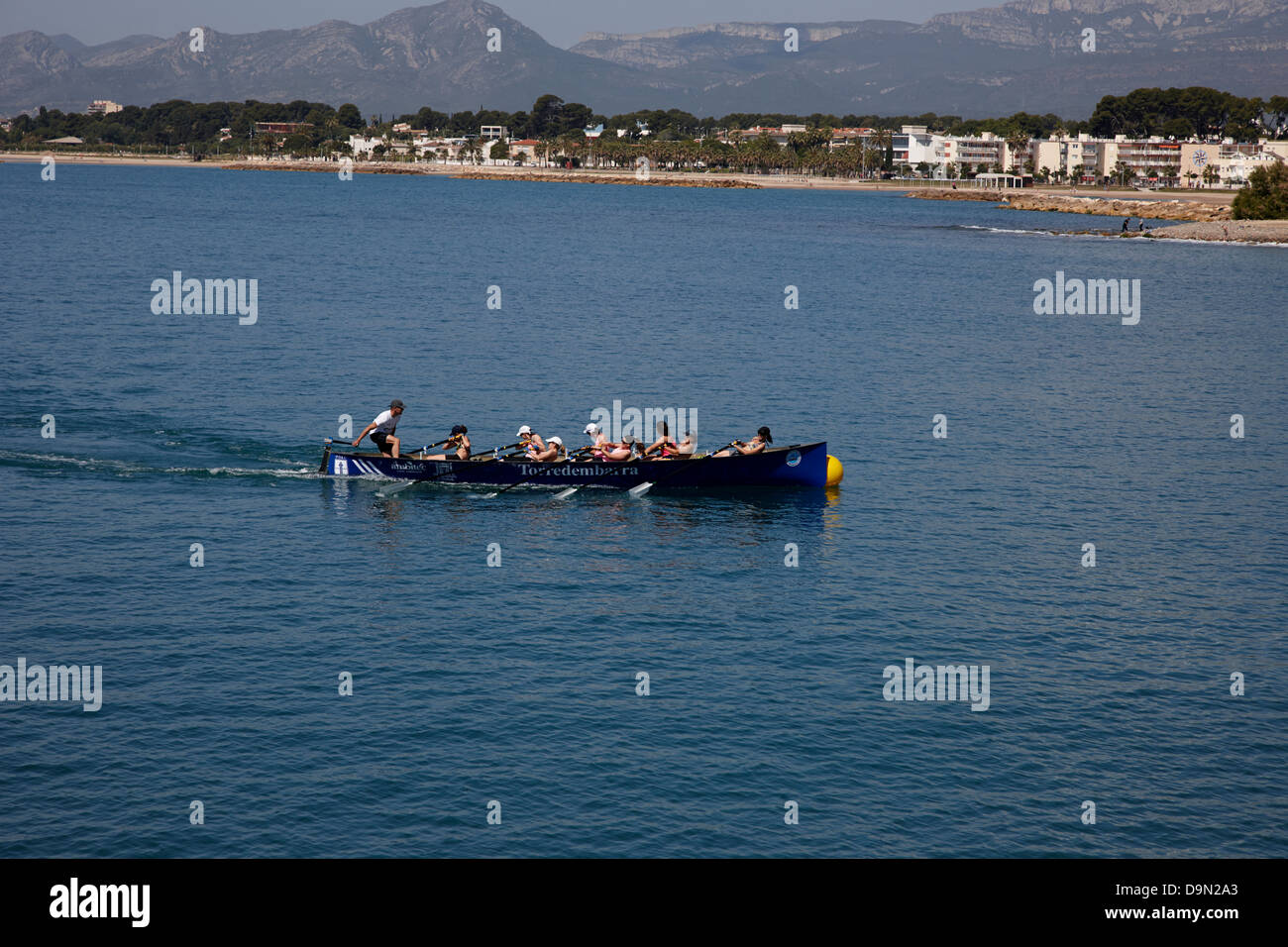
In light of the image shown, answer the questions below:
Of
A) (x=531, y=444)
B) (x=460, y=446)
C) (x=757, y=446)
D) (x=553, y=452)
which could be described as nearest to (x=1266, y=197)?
(x=757, y=446)

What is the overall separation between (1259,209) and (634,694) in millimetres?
147113

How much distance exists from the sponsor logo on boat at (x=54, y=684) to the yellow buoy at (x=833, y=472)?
77.0 feet

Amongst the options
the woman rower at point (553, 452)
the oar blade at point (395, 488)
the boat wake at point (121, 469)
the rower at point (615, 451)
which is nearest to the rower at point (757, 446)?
the rower at point (615, 451)

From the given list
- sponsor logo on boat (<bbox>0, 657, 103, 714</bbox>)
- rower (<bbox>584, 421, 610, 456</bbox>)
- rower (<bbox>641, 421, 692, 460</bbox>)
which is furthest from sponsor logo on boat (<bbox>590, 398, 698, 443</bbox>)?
sponsor logo on boat (<bbox>0, 657, 103, 714</bbox>)

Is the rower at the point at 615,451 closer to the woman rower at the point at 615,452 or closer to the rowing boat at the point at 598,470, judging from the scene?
the woman rower at the point at 615,452

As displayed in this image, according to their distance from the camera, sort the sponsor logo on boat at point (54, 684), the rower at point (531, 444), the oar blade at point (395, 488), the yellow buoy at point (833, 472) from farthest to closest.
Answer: the yellow buoy at point (833, 472), the oar blade at point (395, 488), the rower at point (531, 444), the sponsor logo on boat at point (54, 684)

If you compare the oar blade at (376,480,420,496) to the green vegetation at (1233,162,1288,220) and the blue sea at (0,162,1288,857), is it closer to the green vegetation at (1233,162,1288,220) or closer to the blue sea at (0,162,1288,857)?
the blue sea at (0,162,1288,857)

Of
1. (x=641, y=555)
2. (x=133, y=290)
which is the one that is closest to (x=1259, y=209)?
(x=133, y=290)

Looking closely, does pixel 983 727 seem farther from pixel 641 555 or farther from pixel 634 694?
pixel 641 555

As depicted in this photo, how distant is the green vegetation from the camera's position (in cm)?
14600

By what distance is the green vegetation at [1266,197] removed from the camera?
14600cm

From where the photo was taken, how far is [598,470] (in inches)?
1559

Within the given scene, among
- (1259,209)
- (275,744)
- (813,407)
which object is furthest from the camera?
(1259,209)
